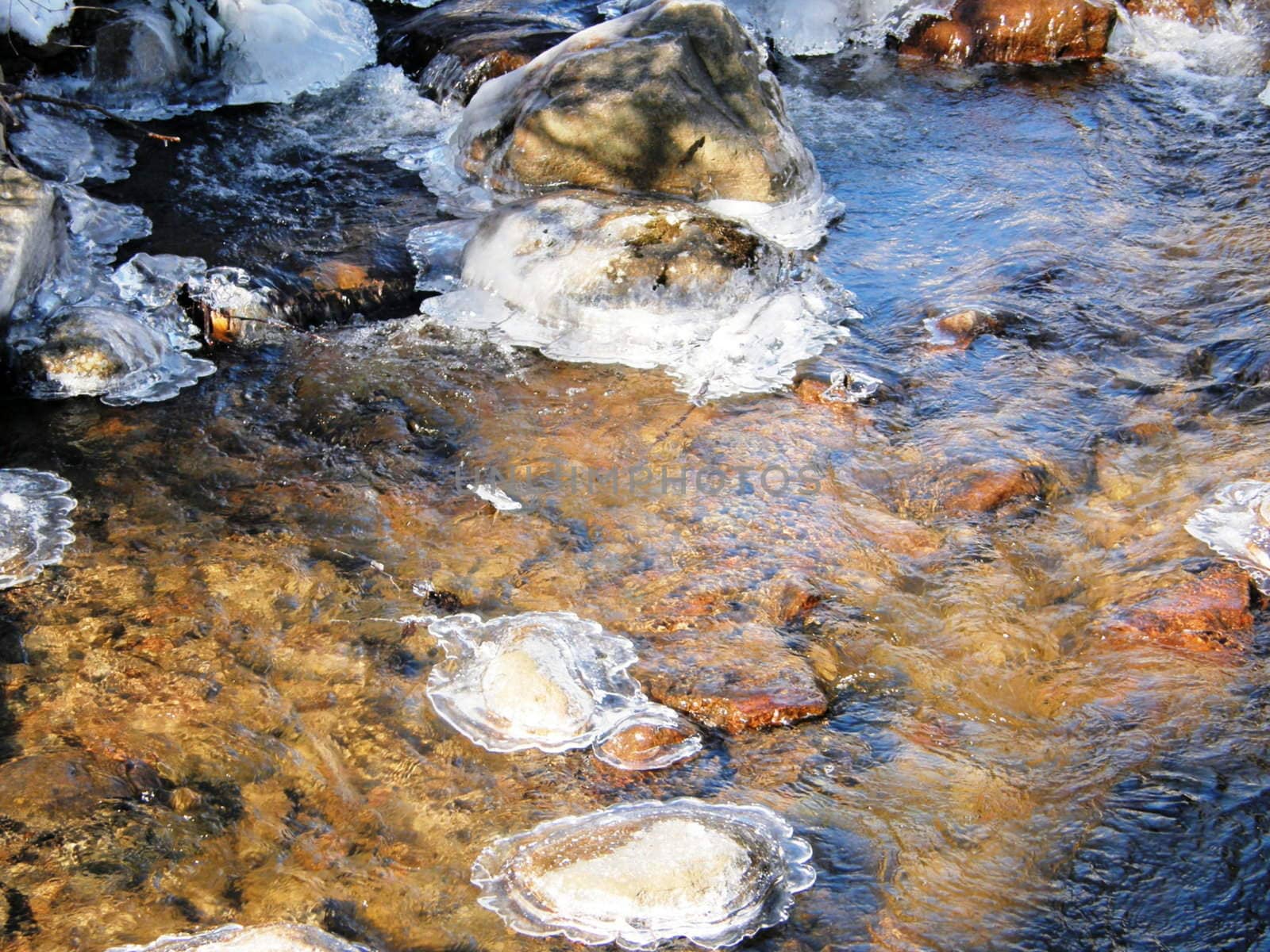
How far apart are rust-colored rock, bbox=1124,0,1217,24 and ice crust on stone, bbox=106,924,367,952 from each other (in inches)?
348

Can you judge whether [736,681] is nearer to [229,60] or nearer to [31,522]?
[31,522]

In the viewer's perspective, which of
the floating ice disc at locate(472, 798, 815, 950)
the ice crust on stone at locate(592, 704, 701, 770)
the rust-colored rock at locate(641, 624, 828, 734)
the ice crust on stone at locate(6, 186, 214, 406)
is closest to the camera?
the floating ice disc at locate(472, 798, 815, 950)

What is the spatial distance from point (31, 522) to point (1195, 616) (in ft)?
12.4

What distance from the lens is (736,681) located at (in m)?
3.42

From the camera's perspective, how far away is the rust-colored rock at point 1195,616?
137 inches

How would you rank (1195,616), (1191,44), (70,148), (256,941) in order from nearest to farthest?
(256,941)
(1195,616)
(70,148)
(1191,44)

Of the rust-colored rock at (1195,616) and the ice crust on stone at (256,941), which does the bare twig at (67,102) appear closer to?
the ice crust on stone at (256,941)

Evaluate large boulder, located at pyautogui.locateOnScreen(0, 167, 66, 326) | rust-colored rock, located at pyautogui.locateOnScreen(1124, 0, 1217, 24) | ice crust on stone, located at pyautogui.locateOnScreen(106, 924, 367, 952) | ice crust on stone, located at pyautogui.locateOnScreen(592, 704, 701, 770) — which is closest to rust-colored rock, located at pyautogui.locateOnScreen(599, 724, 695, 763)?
ice crust on stone, located at pyautogui.locateOnScreen(592, 704, 701, 770)

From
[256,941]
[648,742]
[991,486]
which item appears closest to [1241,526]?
[991,486]

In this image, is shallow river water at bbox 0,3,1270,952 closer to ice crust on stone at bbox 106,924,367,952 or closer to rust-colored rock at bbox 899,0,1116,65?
ice crust on stone at bbox 106,924,367,952

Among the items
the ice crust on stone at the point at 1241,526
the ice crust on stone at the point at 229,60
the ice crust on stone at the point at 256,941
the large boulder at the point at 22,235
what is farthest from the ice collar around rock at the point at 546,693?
the ice crust on stone at the point at 229,60

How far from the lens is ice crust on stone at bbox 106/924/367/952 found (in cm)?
252

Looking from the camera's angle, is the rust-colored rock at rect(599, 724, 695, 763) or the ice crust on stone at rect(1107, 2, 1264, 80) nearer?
the rust-colored rock at rect(599, 724, 695, 763)

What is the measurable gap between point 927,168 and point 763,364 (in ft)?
8.68
